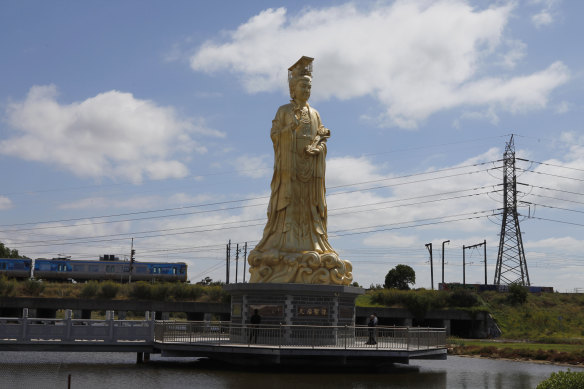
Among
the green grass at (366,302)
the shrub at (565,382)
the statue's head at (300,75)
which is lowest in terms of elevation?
the shrub at (565,382)

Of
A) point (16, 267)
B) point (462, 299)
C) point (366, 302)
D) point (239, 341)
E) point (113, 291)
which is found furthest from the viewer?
point (16, 267)

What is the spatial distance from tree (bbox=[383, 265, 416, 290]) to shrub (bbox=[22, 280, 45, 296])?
36.5m

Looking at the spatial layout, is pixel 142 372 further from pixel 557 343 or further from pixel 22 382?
pixel 557 343

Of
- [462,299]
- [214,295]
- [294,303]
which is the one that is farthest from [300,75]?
[462,299]

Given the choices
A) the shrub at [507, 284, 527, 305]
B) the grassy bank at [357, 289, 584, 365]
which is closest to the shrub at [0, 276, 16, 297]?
the grassy bank at [357, 289, 584, 365]

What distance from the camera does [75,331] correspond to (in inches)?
993

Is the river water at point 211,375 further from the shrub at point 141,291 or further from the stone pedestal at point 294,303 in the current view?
the shrub at point 141,291

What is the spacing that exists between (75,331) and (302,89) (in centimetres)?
1498

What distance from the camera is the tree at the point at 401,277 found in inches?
2771

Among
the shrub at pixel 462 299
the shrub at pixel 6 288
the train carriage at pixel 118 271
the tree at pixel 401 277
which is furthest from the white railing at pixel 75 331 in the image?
the tree at pixel 401 277

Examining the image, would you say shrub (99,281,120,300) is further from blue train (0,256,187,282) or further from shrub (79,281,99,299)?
blue train (0,256,187,282)

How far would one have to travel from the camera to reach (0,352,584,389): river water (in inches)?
771

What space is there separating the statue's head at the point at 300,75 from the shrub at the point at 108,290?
3113cm

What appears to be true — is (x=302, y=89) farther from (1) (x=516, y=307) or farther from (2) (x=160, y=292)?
(1) (x=516, y=307)
